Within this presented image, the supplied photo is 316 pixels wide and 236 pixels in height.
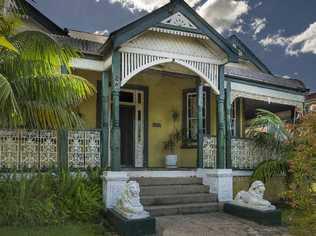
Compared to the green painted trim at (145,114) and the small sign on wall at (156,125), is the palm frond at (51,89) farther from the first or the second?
the small sign on wall at (156,125)

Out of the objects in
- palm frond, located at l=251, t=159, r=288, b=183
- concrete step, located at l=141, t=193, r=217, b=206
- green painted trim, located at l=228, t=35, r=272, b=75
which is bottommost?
concrete step, located at l=141, t=193, r=217, b=206

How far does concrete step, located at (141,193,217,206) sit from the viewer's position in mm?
8289

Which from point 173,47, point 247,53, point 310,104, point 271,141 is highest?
point 247,53

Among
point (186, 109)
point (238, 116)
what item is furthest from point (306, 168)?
point (238, 116)

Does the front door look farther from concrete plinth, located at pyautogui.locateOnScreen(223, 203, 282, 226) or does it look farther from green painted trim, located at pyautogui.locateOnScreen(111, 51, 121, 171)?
concrete plinth, located at pyautogui.locateOnScreen(223, 203, 282, 226)

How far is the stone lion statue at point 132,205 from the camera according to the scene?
6754 millimetres

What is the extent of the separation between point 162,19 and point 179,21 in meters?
0.48

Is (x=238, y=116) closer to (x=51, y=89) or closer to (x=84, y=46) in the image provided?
(x=84, y=46)

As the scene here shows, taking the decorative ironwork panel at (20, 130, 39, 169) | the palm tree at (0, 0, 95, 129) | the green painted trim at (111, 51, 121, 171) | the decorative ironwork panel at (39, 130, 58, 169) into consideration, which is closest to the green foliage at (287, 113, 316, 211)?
the green painted trim at (111, 51, 121, 171)

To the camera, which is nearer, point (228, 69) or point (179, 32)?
point (179, 32)

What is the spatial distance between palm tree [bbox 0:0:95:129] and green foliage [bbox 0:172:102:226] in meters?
1.24

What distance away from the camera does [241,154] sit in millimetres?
10594

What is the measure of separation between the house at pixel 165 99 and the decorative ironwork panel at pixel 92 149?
0.08ft

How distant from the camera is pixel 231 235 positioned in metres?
6.74
